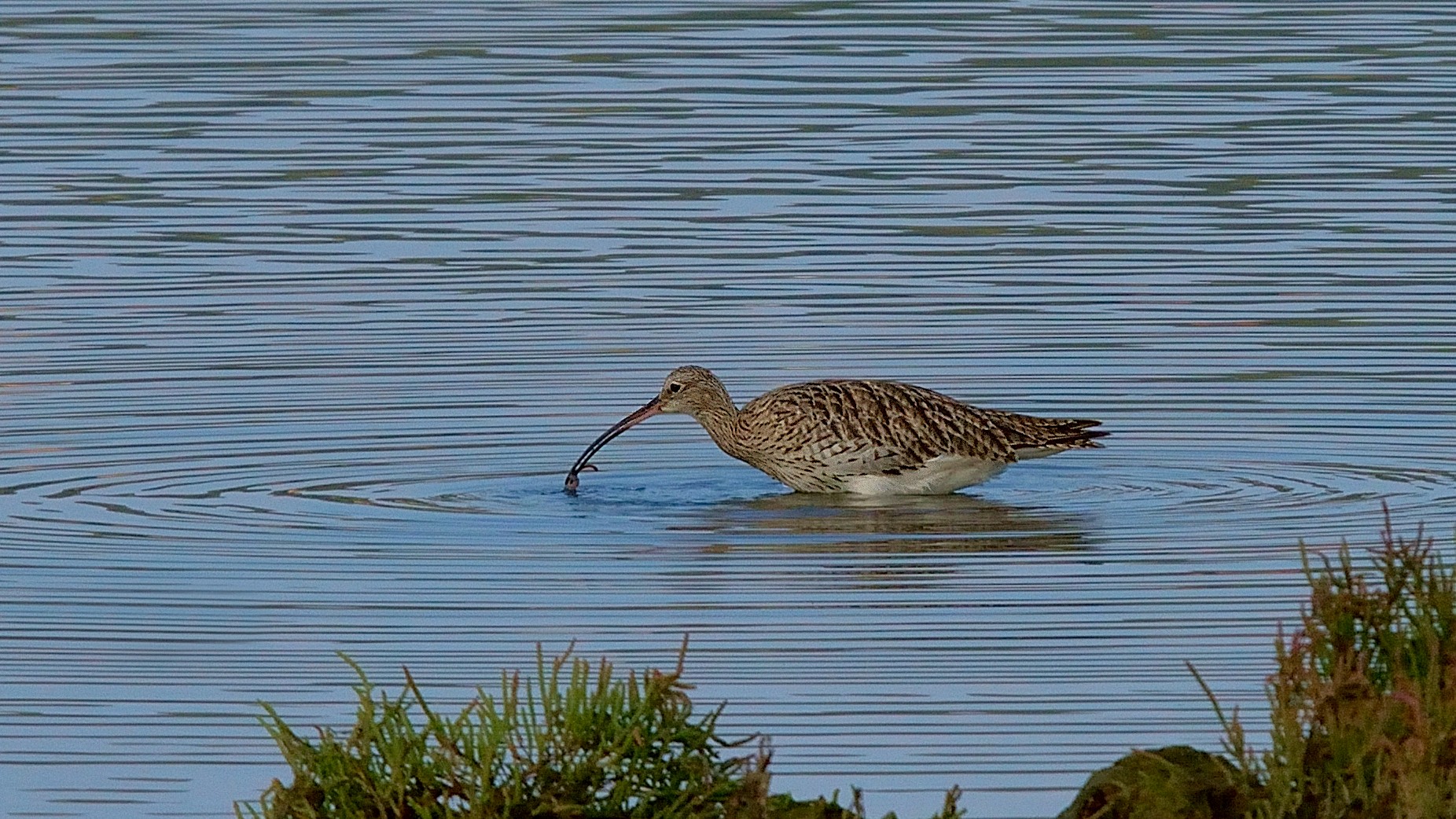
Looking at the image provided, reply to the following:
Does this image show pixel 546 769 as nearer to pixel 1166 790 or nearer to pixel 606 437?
pixel 1166 790

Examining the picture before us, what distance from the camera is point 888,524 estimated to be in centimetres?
1545

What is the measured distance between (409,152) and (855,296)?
8.38 metres

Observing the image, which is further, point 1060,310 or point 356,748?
point 1060,310

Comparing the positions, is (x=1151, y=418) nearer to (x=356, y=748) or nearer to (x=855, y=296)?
(x=855, y=296)

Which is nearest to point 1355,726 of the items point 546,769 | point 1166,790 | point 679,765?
point 1166,790

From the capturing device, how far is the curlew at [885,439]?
53.4 ft

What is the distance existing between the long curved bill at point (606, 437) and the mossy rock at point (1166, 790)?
23.3ft

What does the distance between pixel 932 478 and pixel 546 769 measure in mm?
7939

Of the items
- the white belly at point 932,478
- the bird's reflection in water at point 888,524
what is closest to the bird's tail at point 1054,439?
the white belly at point 932,478

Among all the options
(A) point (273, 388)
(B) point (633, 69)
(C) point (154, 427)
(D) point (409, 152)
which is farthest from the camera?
(B) point (633, 69)

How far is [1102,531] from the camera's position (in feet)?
48.3

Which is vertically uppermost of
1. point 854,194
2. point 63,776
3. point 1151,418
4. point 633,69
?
point 633,69

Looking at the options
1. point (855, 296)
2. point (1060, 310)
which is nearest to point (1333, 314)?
point (1060, 310)

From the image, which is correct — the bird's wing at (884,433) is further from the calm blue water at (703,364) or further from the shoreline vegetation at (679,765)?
the shoreline vegetation at (679,765)
